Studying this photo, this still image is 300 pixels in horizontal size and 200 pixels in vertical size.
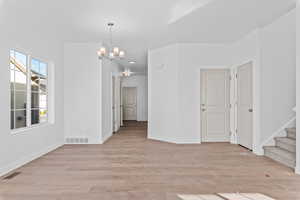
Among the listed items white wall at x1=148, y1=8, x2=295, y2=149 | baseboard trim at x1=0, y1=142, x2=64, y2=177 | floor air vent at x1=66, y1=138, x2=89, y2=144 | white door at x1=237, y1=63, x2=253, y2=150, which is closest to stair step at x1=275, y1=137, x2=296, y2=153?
white wall at x1=148, y1=8, x2=295, y2=149

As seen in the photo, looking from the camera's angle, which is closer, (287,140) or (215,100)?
(287,140)

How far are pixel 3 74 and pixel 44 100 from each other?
1834 millimetres

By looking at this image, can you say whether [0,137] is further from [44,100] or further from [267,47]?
[267,47]

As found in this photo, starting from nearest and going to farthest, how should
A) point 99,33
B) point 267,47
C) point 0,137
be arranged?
point 0,137
point 267,47
point 99,33

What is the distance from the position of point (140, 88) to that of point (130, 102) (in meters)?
1.04

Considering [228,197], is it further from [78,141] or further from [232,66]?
[78,141]

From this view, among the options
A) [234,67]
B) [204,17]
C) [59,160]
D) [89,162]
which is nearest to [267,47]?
[234,67]

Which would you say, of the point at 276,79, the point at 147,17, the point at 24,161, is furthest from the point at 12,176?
the point at 276,79

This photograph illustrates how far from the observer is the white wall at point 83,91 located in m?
6.20

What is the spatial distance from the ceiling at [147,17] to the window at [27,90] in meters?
0.73

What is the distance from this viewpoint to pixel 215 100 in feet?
21.2

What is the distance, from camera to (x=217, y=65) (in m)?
6.41

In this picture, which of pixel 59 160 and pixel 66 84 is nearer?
pixel 59 160

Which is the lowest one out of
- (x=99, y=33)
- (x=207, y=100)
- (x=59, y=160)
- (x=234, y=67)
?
(x=59, y=160)
